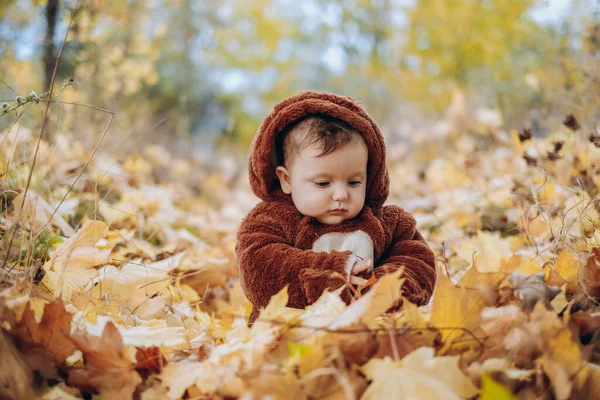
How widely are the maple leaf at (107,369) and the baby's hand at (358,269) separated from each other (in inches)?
23.7

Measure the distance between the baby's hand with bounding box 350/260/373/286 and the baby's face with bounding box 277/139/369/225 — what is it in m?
0.17

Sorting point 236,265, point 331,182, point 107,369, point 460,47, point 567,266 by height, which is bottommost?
point 236,265

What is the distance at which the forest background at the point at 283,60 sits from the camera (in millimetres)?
3275

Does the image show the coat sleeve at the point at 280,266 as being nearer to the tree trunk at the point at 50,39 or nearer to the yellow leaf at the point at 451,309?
the yellow leaf at the point at 451,309

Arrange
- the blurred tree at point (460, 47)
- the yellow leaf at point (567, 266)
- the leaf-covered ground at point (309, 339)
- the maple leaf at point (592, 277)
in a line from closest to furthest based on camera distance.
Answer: the leaf-covered ground at point (309, 339), the maple leaf at point (592, 277), the yellow leaf at point (567, 266), the blurred tree at point (460, 47)

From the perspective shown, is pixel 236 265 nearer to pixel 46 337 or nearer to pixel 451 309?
pixel 46 337

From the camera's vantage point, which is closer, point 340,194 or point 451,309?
point 451,309

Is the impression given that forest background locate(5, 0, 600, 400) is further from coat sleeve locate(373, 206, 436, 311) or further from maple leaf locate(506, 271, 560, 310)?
coat sleeve locate(373, 206, 436, 311)

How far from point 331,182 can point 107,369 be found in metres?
0.77

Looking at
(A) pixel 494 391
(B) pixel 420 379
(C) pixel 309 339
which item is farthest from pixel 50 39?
(A) pixel 494 391

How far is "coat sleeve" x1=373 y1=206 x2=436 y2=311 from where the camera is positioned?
1497 mm

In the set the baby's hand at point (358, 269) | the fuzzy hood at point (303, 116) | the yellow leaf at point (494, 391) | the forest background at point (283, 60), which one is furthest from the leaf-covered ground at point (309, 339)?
the forest background at point (283, 60)

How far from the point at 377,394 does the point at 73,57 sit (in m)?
3.25

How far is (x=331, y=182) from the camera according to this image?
5.10 ft
